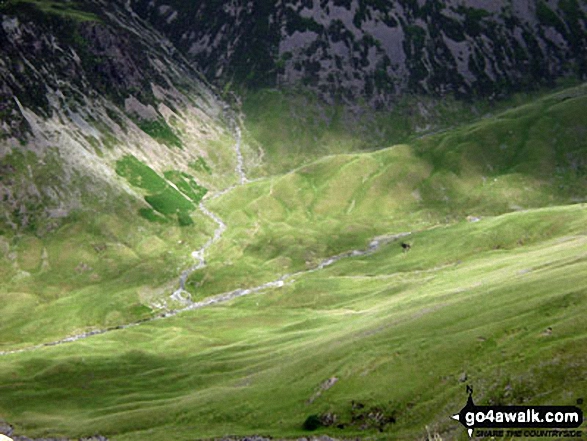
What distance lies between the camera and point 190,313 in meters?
194

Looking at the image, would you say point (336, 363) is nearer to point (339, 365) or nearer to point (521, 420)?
point (339, 365)

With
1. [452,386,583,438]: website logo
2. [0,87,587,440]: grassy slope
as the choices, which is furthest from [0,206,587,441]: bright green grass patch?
[452,386,583,438]: website logo

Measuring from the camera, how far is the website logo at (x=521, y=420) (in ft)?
172

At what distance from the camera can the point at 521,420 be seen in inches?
2243

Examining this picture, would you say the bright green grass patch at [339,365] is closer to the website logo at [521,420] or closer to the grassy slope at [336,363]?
the grassy slope at [336,363]

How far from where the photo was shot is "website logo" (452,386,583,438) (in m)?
52.4

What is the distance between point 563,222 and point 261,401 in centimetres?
14162

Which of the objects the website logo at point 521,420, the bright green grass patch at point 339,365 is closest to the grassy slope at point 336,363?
the bright green grass patch at point 339,365

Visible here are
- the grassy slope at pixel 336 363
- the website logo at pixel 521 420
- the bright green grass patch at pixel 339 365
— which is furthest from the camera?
the grassy slope at pixel 336 363

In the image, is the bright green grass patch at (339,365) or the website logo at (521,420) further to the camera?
the bright green grass patch at (339,365)

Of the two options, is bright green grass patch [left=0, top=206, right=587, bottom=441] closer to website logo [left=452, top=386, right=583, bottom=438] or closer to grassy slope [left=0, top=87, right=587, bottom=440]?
grassy slope [left=0, top=87, right=587, bottom=440]

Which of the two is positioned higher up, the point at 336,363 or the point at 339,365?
the point at 339,365

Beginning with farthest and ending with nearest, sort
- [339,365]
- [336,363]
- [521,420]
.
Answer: [336,363] → [339,365] → [521,420]

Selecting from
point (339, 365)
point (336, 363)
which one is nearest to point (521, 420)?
point (339, 365)
